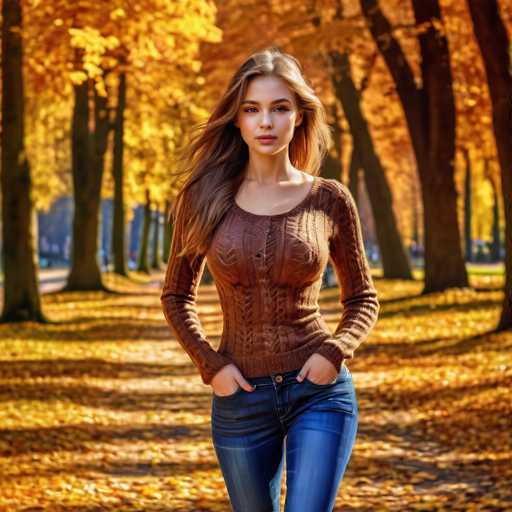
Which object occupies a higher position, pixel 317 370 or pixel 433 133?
pixel 433 133

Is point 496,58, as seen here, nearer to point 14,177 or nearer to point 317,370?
point 14,177

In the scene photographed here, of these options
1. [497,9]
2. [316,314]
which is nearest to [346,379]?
[316,314]

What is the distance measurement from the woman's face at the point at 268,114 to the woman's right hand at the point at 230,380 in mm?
770

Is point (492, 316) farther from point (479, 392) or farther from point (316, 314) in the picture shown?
point (316, 314)

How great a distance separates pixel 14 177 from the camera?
18562mm

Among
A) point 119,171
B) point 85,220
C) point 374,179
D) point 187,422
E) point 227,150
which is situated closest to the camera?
point 227,150

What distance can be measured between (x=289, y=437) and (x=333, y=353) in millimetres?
322

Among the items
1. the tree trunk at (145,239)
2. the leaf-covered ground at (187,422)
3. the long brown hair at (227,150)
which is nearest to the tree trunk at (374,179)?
the leaf-covered ground at (187,422)

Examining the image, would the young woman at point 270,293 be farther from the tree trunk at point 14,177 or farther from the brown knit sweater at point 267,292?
the tree trunk at point 14,177

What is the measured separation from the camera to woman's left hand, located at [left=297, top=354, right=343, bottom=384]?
146 inches

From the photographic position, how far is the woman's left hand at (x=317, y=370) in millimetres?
3721

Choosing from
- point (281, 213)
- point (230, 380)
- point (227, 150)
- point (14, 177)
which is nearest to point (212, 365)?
point (230, 380)

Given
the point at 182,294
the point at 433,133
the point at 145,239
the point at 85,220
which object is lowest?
the point at 145,239

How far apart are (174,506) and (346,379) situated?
3.84 m
